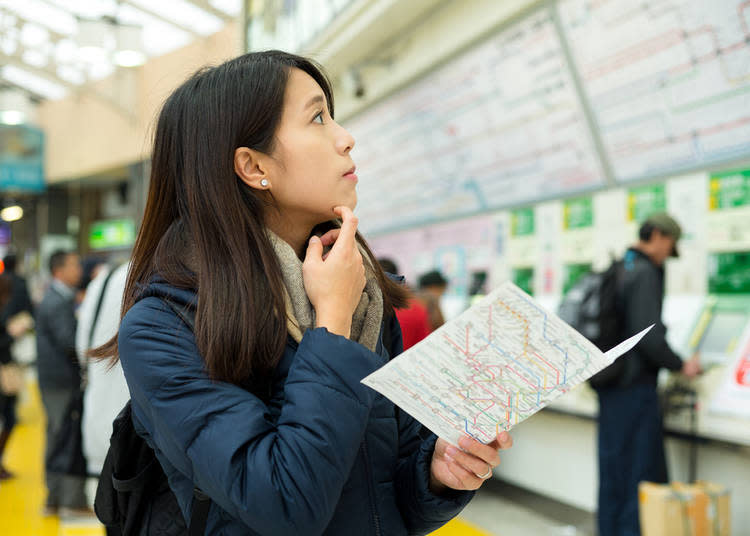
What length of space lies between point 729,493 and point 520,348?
10.3ft

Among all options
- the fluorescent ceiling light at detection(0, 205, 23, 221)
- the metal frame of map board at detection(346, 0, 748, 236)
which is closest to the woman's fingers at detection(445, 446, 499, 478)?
the metal frame of map board at detection(346, 0, 748, 236)

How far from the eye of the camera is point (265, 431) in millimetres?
1054

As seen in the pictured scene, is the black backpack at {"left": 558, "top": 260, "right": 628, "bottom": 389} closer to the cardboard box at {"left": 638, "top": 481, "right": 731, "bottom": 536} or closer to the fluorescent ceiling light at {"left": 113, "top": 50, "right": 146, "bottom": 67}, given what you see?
the cardboard box at {"left": 638, "top": 481, "right": 731, "bottom": 536}

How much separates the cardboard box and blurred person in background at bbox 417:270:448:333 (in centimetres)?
179

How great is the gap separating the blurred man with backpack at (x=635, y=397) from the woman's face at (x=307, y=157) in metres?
2.94

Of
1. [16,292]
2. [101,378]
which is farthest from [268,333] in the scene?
[16,292]

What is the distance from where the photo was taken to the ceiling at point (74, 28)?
11820 mm

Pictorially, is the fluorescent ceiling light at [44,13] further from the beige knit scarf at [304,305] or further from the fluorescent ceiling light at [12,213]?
the beige knit scarf at [304,305]

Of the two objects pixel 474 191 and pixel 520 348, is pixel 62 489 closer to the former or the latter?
pixel 474 191

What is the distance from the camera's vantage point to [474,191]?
585 cm

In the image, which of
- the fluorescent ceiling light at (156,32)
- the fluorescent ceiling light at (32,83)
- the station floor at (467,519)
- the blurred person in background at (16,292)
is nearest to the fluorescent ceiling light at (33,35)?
the fluorescent ceiling light at (156,32)

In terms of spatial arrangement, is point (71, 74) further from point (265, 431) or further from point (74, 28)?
point (265, 431)

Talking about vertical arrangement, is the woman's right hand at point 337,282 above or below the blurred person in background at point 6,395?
above

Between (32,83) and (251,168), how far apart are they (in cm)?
1846
